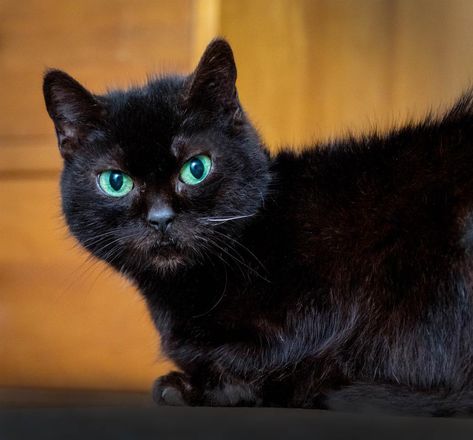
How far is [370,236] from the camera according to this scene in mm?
1097

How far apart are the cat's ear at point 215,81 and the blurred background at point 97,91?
1.35 feet

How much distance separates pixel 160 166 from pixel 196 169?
6cm

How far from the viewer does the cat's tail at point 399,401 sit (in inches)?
37.7

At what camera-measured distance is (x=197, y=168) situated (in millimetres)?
1122

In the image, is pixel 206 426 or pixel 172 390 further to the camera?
pixel 172 390

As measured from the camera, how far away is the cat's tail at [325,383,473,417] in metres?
0.96

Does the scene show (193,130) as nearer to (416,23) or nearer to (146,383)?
(146,383)

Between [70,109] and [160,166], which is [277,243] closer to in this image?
[160,166]

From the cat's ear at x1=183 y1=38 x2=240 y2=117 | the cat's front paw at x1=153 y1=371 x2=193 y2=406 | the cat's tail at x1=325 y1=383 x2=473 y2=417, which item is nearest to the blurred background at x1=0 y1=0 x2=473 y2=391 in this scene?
the cat's ear at x1=183 y1=38 x2=240 y2=117

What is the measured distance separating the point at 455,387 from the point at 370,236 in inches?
9.4

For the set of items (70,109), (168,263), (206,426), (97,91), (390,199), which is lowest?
(206,426)

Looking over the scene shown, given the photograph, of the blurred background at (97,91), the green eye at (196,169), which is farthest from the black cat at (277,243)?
the blurred background at (97,91)

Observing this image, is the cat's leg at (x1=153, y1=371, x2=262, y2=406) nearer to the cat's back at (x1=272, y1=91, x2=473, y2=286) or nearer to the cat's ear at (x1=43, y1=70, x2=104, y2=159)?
the cat's back at (x1=272, y1=91, x2=473, y2=286)

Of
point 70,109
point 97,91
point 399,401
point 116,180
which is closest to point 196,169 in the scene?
point 116,180
